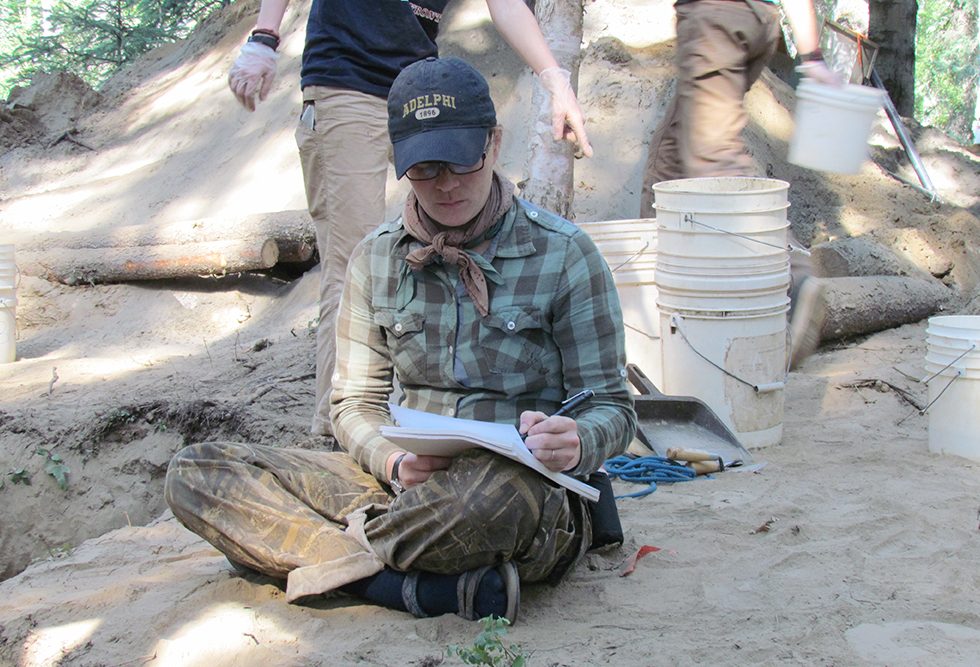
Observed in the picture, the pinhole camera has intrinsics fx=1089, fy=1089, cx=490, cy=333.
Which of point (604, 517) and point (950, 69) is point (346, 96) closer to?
point (604, 517)

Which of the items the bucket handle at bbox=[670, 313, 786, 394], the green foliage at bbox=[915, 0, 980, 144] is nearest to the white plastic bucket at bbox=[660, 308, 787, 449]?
the bucket handle at bbox=[670, 313, 786, 394]

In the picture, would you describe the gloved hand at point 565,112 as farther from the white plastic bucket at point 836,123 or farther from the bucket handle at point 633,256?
the bucket handle at point 633,256

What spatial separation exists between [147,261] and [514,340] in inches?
230

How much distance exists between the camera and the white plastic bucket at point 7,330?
7.07 m

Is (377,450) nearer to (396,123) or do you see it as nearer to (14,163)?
(396,123)

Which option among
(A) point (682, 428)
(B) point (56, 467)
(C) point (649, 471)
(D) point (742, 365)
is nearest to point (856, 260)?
(D) point (742, 365)

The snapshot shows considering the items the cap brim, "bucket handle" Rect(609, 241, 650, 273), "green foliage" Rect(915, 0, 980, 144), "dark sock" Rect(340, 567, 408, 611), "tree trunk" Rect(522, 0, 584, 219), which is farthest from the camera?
"green foliage" Rect(915, 0, 980, 144)

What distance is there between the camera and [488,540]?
107 inches

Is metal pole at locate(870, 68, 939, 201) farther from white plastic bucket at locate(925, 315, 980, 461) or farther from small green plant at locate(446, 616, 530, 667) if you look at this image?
small green plant at locate(446, 616, 530, 667)

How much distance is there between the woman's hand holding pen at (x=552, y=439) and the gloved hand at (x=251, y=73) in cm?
195

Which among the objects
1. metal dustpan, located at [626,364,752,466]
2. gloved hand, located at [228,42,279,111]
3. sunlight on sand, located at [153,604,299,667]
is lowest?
metal dustpan, located at [626,364,752,466]

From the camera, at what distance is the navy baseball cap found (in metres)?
2.66

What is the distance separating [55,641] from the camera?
2.89 m

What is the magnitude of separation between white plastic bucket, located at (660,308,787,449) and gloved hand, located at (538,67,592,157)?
1.37 m
